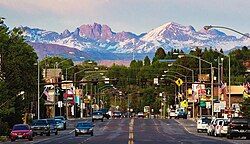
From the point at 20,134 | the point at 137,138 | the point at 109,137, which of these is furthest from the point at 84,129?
the point at 137,138

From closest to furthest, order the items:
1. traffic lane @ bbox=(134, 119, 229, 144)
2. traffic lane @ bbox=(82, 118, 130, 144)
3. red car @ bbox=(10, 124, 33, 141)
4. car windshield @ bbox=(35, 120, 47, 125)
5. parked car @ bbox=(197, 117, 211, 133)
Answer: traffic lane @ bbox=(82, 118, 130, 144)
traffic lane @ bbox=(134, 119, 229, 144)
red car @ bbox=(10, 124, 33, 141)
car windshield @ bbox=(35, 120, 47, 125)
parked car @ bbox=(197, 117, 211, 133)

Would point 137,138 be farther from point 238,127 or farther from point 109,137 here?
point 238,127

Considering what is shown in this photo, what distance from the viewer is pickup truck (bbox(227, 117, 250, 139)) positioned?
6581 cm

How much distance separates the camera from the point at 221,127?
72000mm

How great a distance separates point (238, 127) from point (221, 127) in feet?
18.7

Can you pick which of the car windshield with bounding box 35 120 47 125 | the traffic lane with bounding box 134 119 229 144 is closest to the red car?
the traffic lane with bounding box 134 119 229 144

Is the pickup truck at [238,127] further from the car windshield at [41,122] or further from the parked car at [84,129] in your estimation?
the car windshield at [41,122]

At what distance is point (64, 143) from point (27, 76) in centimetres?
4005

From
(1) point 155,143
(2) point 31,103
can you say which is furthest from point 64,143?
(2) point 31,103

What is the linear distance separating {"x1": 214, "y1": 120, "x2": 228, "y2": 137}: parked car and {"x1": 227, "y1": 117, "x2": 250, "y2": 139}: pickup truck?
2.21 meters

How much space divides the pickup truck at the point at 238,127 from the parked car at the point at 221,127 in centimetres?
221

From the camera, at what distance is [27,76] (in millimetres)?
97000

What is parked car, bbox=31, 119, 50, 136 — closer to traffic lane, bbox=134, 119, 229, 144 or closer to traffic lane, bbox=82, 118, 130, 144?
traffic lane, bbox=82, 118, 130, 144

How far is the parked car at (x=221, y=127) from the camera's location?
70.3 m
